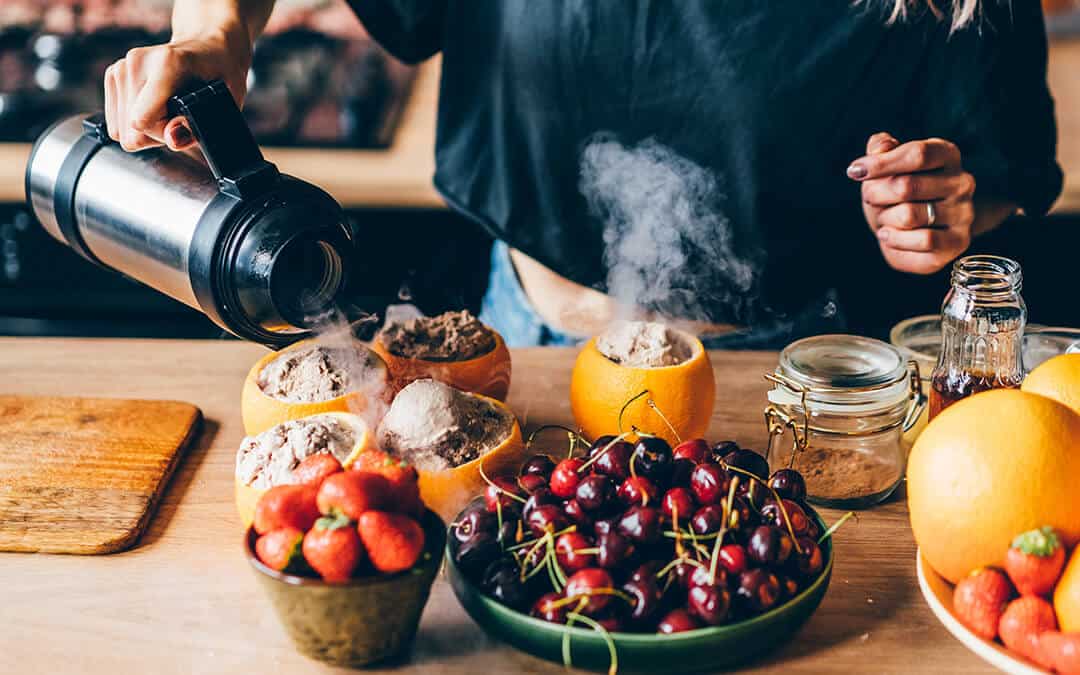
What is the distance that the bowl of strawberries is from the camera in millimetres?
821

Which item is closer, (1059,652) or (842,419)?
(1059,652)

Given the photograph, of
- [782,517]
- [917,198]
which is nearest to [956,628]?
[782,517]

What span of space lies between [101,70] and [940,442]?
2434mm

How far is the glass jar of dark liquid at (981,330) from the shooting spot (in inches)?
43.7

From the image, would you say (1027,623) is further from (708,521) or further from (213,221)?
(213,221)

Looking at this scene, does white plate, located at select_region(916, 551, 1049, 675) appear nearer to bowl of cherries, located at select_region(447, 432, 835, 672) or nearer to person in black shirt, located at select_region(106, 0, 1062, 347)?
bowl of cherries, located at select_region(447, 432, 835, 672)

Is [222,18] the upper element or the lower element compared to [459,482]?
upper

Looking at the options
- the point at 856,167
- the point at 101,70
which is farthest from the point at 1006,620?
the point at 101,70

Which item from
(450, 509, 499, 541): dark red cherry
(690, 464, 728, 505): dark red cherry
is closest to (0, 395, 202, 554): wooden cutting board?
(450, 509, 499, 541): dark red cherry

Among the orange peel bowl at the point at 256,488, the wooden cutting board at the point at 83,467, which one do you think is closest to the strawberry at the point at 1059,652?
the orange peel bowl at the point at 256,488

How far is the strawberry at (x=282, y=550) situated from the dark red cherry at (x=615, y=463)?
0.95 ft

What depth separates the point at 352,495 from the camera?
0.84 m

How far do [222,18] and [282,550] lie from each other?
0.80 metres

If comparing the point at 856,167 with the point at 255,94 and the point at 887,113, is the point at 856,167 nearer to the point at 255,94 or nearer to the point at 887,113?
the point at 887,113
